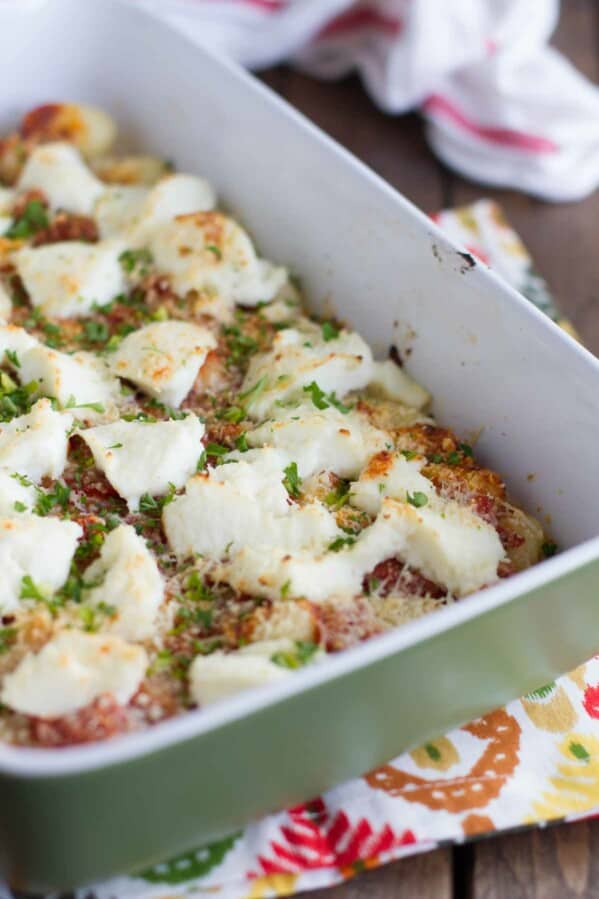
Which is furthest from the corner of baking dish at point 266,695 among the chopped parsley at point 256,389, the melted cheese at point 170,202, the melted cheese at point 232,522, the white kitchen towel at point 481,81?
the white kitchen towel at point 481,81

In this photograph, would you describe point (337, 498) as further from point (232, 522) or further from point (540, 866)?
point (540, 866)

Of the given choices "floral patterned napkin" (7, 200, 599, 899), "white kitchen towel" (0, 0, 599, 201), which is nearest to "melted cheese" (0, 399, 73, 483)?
"floral patterned napkin" (7, 200, 599, 899)

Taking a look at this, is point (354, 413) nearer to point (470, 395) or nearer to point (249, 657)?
point (470, 395)

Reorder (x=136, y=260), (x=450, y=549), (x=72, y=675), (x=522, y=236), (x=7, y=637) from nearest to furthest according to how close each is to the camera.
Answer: (x=72, y=675)
(x=7, y=637)
(x=450, y=549)
(x=136, y=260)
(x=522, y=236)

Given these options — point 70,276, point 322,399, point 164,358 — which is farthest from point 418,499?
point 70,276

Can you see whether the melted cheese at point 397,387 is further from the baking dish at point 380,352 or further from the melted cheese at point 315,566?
the melted cheese at point 315,566
